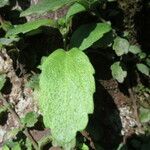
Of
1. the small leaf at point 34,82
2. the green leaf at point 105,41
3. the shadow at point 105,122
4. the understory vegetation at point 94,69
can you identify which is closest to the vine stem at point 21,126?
the understory vegetation at point 94,69

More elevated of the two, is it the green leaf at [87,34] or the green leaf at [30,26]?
the green leaf at [30,26]

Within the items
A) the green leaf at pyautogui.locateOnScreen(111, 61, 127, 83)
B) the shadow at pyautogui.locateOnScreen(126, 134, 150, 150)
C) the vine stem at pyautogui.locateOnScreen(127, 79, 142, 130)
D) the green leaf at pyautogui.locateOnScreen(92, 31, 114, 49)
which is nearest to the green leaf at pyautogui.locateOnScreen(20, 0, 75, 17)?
the green leaf at pyautogui.locateOnScreen(92, 31, 114, 49)

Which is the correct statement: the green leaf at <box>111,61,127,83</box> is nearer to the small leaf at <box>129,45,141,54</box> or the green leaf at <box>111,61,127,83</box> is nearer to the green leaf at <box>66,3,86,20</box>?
the small leaf at <box>129,45,141,54</box>

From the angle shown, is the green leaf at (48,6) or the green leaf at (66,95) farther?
the green leaf at (48,6)

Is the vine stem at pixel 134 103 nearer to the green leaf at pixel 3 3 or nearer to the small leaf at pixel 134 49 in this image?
the small leaf at pixel 134 49

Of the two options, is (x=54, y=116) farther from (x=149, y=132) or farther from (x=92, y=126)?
(x=149, y=132)

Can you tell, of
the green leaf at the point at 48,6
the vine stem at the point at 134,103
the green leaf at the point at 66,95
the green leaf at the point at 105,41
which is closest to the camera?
the green leaf at the point at 66,95

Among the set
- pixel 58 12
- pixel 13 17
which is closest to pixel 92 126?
pixel 58 12
